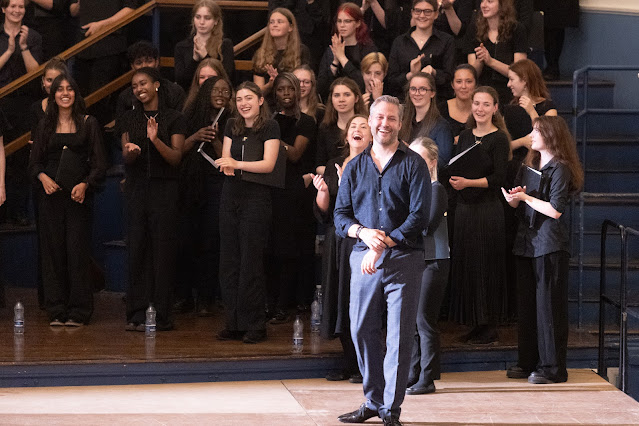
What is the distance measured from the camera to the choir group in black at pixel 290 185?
6293 mm

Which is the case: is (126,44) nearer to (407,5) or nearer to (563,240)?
(407,5)

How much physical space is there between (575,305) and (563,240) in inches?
56.1

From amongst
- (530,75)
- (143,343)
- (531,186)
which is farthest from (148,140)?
(530,75)

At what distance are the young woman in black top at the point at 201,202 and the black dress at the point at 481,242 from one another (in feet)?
5.25

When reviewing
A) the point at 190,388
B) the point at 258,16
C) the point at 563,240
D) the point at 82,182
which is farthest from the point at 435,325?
the point at 258,16

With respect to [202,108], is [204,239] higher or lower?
lower

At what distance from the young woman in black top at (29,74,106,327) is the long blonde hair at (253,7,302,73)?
1.36 meters

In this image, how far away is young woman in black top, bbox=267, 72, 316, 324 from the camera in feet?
23.6

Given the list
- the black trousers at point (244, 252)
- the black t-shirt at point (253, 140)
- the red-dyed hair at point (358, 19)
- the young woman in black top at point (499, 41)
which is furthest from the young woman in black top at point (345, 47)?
the black trousers at point (244, 252)

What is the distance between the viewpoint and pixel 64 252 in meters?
7.19

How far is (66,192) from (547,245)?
2.98 m

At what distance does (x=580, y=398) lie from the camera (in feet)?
20.1

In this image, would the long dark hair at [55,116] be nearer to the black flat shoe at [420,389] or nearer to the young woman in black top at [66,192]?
the young woman in black top at [66,192]

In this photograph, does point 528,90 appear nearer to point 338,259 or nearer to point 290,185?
point 290,185
